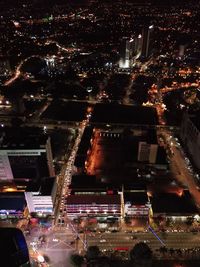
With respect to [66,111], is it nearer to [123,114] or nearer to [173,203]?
[123,114]

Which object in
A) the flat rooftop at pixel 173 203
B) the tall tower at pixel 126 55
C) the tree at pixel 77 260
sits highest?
the tall tower at pixel 126 55

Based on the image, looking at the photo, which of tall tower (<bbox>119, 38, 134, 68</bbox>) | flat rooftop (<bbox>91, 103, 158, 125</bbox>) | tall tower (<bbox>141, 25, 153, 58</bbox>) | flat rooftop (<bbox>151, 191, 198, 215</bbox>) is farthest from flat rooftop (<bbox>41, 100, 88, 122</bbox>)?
tall tower (<bbox>141, 25, 153, 58</bbox>)

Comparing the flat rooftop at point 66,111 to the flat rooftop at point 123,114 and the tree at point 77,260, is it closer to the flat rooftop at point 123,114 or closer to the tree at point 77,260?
the flat rooftop at point 123,114

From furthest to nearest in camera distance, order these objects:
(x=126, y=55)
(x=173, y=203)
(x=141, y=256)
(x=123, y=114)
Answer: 1. (x=126, y=55)
2. (x=123, y=114)
3. (x=173, y=203)
4. (x=141, y=256)

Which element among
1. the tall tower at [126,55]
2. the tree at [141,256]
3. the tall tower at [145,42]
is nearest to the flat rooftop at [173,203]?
the tree at [141,256]

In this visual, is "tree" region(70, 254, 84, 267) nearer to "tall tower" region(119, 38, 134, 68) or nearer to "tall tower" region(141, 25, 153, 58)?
"tall tower" region(119, 38, 134, 68)

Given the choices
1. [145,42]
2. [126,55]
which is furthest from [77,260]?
[145,42]

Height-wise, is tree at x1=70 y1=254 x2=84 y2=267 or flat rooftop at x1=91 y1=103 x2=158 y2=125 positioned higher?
flat rooftop at x1=91 y1=103 x2=158 y2=125

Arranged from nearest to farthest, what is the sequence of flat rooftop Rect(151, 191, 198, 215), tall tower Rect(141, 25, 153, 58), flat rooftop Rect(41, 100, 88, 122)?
flat rooftop Rect(151, 191, 198, 215), flat rooftop Rect(41, 100, 88, 122), tall tower Rect(141, 25, 153, 58)

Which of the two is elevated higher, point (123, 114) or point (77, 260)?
point (123, 114)
